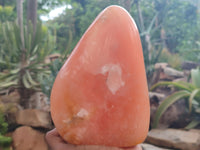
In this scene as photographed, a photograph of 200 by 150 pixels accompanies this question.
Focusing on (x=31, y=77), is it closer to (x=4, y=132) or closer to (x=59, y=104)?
(x=4, y=132)

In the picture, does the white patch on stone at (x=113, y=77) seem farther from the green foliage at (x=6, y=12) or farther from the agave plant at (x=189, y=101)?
the green foliage at (x=6, y=12)

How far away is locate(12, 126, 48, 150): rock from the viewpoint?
105cm

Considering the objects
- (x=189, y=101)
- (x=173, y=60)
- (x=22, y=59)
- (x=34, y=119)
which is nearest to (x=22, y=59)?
(x=22, y=59)

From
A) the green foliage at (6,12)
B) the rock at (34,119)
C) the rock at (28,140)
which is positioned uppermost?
the green foliage at (6,12)

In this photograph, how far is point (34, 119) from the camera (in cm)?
124

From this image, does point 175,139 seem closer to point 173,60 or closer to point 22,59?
point 22,59

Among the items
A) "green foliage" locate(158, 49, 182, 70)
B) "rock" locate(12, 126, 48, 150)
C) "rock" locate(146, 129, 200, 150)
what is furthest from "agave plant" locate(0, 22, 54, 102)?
"green foliage" locate(158, 49, 182, 70)

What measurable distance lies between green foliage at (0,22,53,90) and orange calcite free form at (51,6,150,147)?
44.8 inches

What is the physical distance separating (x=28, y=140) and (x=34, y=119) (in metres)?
0.18

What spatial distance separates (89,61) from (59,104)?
0.16 meters

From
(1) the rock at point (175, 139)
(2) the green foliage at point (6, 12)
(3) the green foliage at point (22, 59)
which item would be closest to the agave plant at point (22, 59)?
(3) the green foliage at point (22, 59)

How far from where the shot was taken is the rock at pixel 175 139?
170 centimetres

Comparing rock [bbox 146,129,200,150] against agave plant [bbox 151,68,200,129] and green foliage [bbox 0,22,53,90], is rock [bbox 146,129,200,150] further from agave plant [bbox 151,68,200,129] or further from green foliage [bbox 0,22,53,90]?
green foliage [bbox 0,22,53,90]

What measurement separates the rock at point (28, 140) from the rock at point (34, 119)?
7 cm
